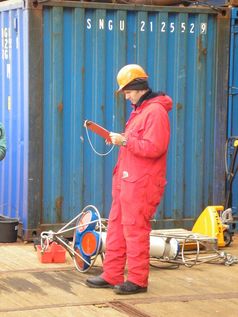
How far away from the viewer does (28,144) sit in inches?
381

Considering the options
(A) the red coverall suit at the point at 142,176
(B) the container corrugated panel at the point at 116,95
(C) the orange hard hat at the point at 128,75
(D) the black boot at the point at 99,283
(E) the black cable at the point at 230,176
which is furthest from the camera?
(E) the black cable at the point at 230,176

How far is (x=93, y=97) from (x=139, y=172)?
3.12 metres

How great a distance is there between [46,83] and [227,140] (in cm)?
250

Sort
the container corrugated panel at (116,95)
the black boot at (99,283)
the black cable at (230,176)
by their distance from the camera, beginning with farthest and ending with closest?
1. the black cable at (230,176)
2. the container corrugated panel at (116,95)
3. the black boot at (99,283)

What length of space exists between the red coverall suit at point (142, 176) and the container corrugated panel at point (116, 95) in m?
2.74

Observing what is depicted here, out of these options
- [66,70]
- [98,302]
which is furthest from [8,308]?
[66,70]

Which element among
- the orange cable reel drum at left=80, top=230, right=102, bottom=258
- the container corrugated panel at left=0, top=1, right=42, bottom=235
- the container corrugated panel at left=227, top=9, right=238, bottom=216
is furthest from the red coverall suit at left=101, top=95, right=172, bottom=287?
the container corrugated panel at left=227, top=9, right=238, bottom=216

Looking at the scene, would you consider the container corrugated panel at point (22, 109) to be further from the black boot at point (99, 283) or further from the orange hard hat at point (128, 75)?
the orange hard hat at point (128, 75)

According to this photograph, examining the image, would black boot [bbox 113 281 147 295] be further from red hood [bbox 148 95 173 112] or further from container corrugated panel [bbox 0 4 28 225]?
container corrugated panel [bbox 0 4 28 225]

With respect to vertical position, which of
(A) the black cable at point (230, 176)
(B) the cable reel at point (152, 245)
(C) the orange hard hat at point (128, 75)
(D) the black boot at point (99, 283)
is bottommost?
(D) the black boot at point (99, 283)

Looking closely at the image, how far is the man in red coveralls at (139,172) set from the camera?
6934 mm

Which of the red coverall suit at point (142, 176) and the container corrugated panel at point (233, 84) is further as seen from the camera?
the container corrugated panel at point (233, 84)

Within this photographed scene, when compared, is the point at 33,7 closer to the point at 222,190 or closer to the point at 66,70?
the point at 66,70

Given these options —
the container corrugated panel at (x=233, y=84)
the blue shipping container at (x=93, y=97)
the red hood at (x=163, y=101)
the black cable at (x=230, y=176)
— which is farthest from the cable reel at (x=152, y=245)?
the container corrugated panel at (x=233, y=84)
